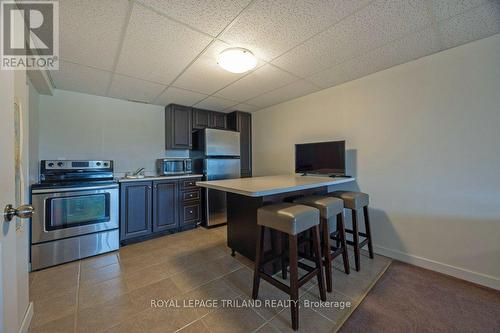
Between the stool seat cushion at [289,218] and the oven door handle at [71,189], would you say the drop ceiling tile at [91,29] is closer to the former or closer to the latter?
the oven door handle at [71,189]

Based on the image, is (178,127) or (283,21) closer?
(283,21)

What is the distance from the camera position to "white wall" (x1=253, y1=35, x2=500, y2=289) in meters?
1.83

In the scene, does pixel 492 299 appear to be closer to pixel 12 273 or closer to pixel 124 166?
pixel 12 273

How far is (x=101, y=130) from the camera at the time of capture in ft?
10.5

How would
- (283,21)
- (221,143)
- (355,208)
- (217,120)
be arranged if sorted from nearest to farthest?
(283,21)
(355,208)
(221,143)
(217,120)

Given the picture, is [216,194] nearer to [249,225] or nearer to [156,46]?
[249,225]

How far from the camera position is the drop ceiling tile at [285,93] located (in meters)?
2.89

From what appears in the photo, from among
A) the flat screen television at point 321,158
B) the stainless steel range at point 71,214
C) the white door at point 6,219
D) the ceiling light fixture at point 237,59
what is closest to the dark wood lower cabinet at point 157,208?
the stainless steel range at point 71,214

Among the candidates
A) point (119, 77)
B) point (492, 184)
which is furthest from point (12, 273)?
point (492, 184)

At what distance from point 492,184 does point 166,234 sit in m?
4.03

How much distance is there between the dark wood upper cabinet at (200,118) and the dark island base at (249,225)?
2124 mm

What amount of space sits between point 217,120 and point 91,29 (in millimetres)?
2787

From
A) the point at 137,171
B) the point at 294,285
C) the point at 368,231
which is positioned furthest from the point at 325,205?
the point at 137,171

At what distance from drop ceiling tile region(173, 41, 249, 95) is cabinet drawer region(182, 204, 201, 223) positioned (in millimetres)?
1970
